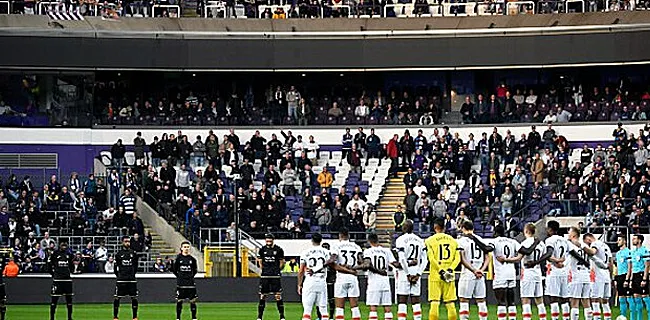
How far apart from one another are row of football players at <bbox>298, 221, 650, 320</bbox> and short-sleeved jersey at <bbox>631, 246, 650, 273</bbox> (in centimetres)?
124

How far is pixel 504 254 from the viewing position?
2647 centimetres

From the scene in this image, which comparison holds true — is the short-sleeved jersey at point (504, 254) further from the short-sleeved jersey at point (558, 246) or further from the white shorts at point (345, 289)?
the white shorts at point (345, 289)

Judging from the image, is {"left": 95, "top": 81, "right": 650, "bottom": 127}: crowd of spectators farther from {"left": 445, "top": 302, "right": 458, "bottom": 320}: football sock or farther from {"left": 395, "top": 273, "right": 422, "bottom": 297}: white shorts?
{"left": 445, "top": 302, "right": 458, "bottom": 320}: football sock

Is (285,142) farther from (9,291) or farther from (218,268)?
(9,291)

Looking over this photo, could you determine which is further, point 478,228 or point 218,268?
point 478,228

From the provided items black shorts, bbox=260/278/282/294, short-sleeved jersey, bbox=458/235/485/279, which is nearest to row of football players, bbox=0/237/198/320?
black shorts, bbox=260/278/282/294

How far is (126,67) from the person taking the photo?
51.3m

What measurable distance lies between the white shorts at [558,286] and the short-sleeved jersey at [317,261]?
425cm

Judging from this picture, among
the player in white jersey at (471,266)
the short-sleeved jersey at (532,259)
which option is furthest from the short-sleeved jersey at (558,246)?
the player in white jersey at (471,266)

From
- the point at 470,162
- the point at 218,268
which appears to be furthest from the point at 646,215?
the point at 218,268

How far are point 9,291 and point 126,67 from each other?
14748 mm

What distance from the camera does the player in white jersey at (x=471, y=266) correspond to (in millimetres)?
26047

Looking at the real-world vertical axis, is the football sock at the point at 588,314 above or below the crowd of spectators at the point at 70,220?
below

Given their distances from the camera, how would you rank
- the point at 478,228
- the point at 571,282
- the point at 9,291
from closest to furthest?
the point at 571,282 < the point at 9,291 < the point at 478,228
